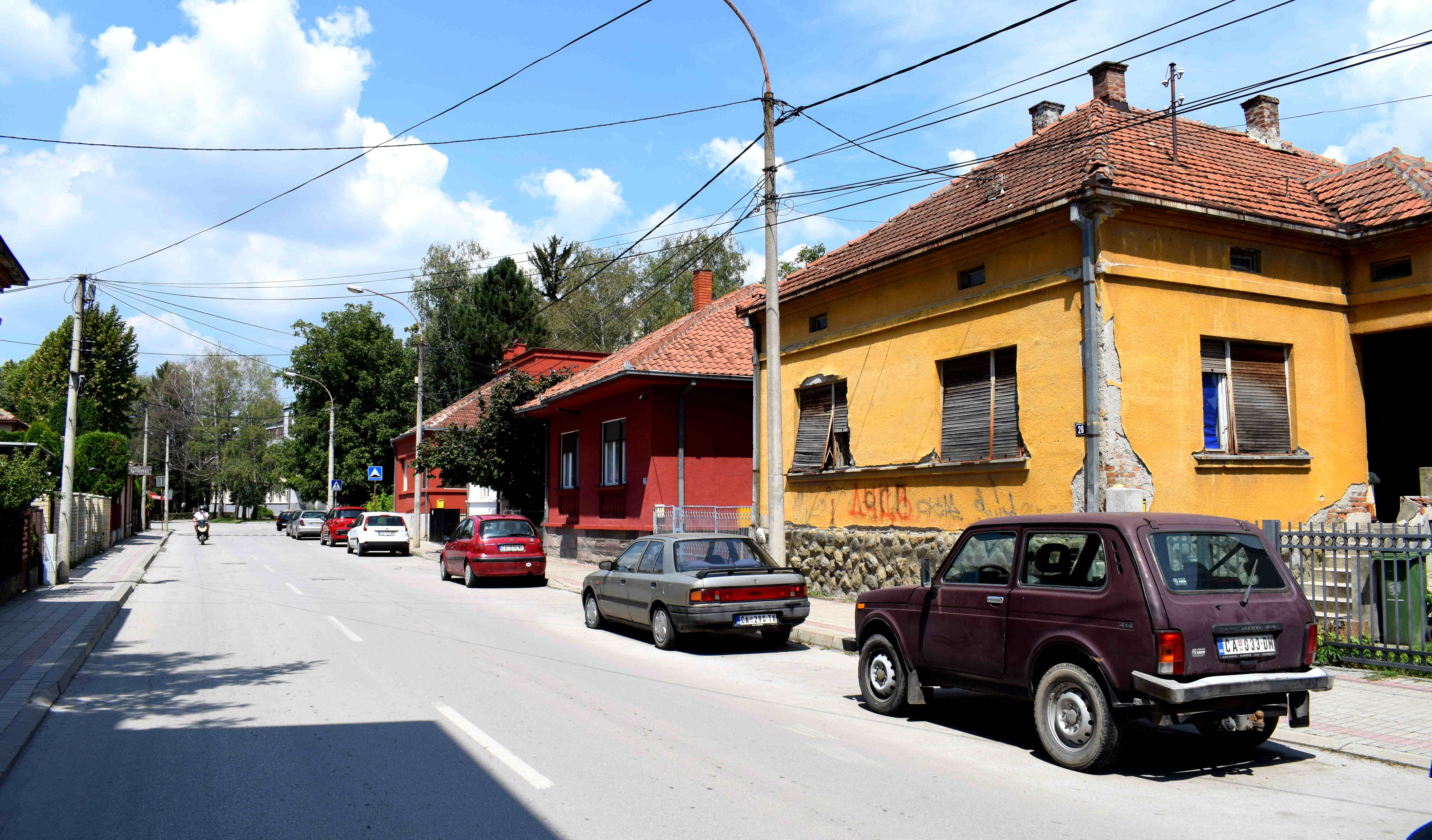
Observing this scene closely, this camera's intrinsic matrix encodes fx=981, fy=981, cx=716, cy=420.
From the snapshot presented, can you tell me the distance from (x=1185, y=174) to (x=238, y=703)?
499 inches

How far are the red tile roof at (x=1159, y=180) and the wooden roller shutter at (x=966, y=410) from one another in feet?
5.97

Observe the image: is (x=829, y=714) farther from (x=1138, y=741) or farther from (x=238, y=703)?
(x=238, y=703)

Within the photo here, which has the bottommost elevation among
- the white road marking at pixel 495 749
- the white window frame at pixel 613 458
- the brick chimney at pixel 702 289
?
the white road marking at pixel 495 749

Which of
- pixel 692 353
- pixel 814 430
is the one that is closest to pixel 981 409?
pixel 814 430

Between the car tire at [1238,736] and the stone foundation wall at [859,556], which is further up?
the stone foundation wall at [859,556]

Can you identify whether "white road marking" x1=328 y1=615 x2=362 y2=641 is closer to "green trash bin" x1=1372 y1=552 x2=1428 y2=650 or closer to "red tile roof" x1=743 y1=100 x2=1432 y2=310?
"red tile roof" x1=743 y1=100 x2=1432 y2=310

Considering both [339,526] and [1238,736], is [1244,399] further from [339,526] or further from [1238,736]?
[339,526]

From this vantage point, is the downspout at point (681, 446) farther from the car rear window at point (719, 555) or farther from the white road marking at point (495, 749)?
the white road marking at point (495, 749)

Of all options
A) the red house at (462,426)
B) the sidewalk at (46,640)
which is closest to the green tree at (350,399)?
the red house at (462,426)

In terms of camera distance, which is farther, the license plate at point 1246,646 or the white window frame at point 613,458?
the white window frame at point 613,458

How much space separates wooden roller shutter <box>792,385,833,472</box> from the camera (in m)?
17.1

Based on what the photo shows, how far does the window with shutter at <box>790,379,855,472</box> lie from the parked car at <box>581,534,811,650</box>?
14.5 feet

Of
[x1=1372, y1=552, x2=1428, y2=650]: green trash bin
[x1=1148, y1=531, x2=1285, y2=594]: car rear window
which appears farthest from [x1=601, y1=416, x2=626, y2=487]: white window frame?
[x1=1148, y1=531, x2=1285, y2=594]: car rear window

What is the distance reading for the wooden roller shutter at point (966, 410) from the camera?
13.6 metres
